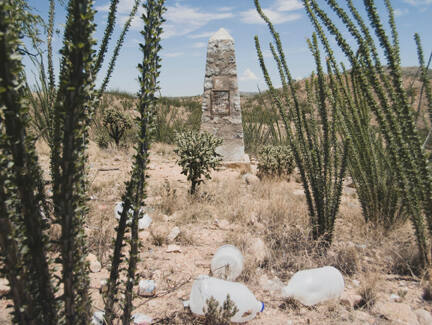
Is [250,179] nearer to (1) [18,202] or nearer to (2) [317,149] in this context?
(2) [317,149]

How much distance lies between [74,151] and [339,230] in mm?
2810

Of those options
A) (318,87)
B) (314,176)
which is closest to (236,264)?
(314,176)

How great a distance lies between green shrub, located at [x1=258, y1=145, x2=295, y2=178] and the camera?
229 inches

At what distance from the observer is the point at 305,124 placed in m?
2.63

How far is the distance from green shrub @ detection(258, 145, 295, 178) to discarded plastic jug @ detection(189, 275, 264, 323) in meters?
4.00

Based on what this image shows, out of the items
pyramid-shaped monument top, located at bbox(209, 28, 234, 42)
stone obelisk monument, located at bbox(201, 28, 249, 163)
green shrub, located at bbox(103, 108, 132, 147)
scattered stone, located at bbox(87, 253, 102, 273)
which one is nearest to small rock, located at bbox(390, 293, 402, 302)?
scattered stone, located at bbox(87, 253, 102, 273)

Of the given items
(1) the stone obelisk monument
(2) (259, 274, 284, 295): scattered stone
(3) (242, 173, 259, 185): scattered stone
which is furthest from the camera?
(1) the stone obelisk monument

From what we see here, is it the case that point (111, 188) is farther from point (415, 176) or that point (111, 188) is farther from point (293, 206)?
point (415, 176)

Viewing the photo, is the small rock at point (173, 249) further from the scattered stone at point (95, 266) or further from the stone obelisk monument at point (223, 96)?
the stone obelisk monument at point (223, 96)

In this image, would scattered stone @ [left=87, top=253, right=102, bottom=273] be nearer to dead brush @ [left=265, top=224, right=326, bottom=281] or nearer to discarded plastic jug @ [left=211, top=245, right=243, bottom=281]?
discarded plastic jug @ [left=211, top=245, right=243, bottom=281]

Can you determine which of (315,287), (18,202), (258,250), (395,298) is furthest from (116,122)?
(18,202)

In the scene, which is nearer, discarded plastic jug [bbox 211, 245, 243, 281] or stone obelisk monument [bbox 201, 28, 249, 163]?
discarded plastic jug [bbox 211, 245, 243, 281]

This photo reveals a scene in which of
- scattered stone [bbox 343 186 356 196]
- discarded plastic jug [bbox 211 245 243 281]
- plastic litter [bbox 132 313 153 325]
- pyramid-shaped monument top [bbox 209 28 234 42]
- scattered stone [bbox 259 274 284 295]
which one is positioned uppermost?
pyramid-shaped monument top [bbox 209 28 234 42]

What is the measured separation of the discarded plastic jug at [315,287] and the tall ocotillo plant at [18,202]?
1481 mm
